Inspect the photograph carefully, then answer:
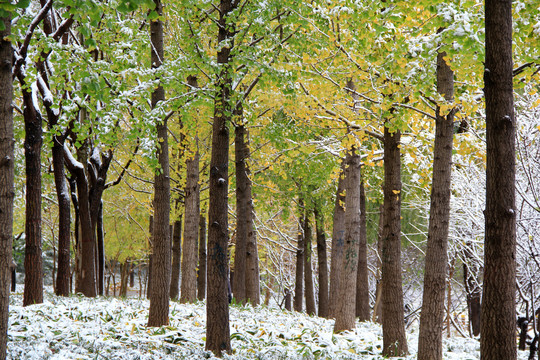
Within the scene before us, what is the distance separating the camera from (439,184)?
662cm

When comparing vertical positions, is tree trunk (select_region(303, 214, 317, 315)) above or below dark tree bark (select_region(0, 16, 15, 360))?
below

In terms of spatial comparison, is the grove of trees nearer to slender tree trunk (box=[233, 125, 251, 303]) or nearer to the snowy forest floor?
slender tree trunk (box=[233, 125, 251, 303])

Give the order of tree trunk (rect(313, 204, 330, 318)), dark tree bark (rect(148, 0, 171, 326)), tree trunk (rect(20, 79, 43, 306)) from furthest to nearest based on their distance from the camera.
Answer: tree trunk (rect(313, 204, 330, 318)), tree trunk (rect(20, 79, 43, 306)), dark tree bark (rect(148, 0, 171, 326))

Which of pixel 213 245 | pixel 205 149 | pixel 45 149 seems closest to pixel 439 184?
pixel 213 245

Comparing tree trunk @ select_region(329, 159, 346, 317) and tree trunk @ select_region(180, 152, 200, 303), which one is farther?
tree trunk @ select_region(180, 152, 200, 303)

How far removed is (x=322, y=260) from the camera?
16.6 m

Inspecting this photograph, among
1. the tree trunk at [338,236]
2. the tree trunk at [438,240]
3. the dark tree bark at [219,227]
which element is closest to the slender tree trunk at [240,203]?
the tree trunk at [338,236]

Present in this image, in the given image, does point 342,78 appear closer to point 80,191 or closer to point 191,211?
point 191,211

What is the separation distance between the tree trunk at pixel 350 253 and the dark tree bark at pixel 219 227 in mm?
3804

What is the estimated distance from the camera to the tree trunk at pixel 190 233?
12469mm

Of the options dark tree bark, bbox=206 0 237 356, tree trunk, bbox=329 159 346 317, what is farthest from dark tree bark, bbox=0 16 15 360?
tree trunk, bbox=329 159 346 317

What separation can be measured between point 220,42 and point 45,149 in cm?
1164

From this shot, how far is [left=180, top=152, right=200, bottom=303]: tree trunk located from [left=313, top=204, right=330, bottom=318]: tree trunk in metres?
4.93

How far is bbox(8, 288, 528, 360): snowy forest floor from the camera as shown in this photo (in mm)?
5621
